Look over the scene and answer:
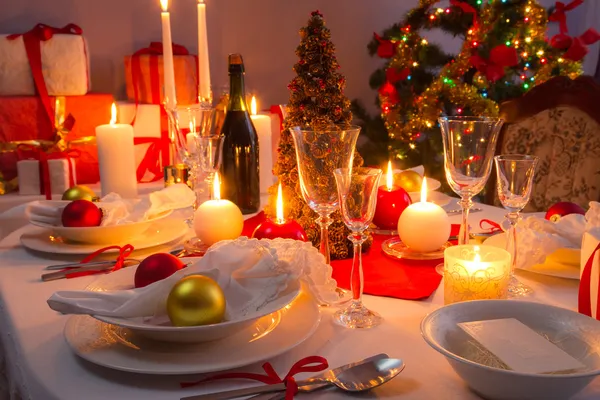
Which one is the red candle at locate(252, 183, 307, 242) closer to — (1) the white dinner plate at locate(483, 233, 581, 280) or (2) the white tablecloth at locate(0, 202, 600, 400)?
(2) the white tablecloth at locate(0, 202, 600, 400)

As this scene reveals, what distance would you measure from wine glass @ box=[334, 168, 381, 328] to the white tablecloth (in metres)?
0.02

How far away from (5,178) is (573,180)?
5.59 ft

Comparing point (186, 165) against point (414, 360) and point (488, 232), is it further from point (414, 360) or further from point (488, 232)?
point (414, 360)

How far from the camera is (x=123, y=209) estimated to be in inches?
45.3

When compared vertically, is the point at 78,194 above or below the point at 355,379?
above

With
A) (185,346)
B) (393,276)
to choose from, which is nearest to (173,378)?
(185,346)

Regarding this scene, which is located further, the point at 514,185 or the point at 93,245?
the point at 93,245

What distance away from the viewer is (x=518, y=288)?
89 centimetres

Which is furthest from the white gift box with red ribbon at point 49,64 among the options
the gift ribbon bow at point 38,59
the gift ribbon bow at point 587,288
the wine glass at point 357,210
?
the gift ribbon bow at point 587,288

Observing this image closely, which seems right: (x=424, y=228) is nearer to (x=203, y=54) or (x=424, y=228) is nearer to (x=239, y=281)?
(x=239, y=281)

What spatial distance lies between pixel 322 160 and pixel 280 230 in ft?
0.58

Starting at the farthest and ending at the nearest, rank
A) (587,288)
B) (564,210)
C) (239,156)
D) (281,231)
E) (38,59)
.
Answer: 1. (38,59)
2. (239,156)
3. (564,210)
4. (281,231)
5. (587,288)

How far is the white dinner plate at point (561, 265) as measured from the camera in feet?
3.02

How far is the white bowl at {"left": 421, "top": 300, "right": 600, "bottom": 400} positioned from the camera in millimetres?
545
